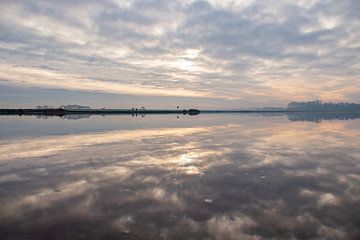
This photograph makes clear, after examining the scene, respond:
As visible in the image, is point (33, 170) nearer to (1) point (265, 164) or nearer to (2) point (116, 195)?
(2) point (116, 195)

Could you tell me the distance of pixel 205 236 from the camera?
257 inches

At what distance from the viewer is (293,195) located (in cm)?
967

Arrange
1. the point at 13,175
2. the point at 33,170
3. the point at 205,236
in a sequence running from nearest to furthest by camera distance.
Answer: the point at 205,236
the point at 13,175
the point at 33,170

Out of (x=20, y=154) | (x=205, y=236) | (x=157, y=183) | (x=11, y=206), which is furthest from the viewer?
(x=20, y=154)

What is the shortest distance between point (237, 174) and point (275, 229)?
229 inches

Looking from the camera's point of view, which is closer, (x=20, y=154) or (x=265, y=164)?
(x=265, y=164)

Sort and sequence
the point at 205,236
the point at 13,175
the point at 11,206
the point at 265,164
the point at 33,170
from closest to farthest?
the point at 205,236, the point at 11,206, the point at 13,175, the point at 33,170, the point at 265,164

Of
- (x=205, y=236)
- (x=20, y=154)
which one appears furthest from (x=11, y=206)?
(x=20, y=154)

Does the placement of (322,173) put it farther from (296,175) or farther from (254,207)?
(254,207)

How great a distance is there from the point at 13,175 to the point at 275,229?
36.4 ft

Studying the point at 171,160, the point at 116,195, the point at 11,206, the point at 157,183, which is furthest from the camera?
the point at 171,160

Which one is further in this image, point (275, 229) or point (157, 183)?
point (157, 183)

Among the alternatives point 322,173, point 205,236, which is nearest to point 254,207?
point 205,236

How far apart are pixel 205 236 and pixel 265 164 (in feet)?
30.8
